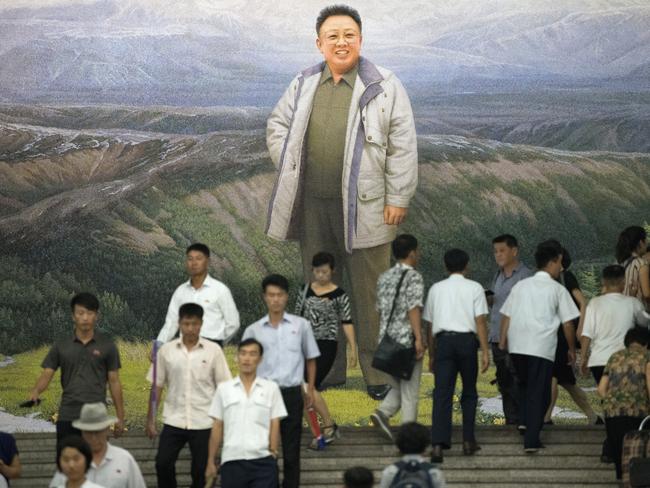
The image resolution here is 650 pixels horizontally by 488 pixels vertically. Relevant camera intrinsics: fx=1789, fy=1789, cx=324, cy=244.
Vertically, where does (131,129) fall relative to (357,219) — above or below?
above

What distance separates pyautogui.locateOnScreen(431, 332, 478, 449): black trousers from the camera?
12352 millimetres

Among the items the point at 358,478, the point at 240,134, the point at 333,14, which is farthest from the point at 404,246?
the point at 240,134

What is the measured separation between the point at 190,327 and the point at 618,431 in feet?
9.69

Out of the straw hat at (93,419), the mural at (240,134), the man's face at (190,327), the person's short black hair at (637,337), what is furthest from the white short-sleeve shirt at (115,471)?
the mural at (240,134)

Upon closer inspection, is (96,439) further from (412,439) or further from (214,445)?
(412,439)

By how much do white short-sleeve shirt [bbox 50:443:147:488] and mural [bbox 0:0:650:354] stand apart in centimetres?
573

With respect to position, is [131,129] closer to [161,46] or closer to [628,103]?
[161,46]

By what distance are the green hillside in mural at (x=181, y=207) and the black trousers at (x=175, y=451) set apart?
15.6 feet

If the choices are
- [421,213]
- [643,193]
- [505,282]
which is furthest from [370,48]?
[505,282]

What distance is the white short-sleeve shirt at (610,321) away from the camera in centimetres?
1251

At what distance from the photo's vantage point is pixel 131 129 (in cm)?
1756

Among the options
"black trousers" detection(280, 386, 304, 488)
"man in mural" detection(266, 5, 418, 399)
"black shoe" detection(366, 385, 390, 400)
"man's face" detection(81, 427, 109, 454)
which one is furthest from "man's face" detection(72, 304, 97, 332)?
"black shoe" detection(366, 385, 390, 400)

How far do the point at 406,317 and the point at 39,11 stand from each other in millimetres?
7083

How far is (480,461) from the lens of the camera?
12523mm
